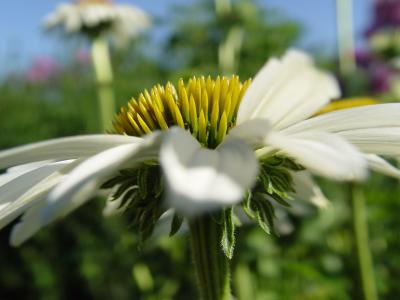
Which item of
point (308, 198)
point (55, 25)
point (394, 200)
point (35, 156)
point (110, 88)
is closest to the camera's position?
point (35, 156)

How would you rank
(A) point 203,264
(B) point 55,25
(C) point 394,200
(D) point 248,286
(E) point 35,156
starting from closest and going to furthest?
(E) point 35,156 → (A) point 203,264 → (C) point 394,200 → (D) point 248,286 → (B) point 55,25

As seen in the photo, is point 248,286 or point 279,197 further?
point 248,286

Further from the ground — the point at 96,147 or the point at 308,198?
the point at 96,147

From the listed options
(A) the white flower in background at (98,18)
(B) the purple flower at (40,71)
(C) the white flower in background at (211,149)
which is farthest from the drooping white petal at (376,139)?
(B) the purple flower at (40,71)

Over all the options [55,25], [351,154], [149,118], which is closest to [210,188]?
[351,154]

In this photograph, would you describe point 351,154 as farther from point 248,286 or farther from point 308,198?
point 248,286

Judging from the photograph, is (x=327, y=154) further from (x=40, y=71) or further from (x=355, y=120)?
(x=40, y=71)

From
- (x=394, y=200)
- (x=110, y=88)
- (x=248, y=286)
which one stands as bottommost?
(x=248, y=286)
